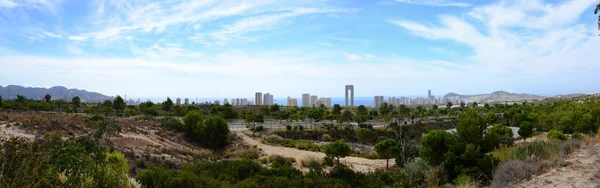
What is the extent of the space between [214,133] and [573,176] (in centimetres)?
2394

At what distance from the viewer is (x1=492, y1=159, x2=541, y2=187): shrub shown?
328 inches

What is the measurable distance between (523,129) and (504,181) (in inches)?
990

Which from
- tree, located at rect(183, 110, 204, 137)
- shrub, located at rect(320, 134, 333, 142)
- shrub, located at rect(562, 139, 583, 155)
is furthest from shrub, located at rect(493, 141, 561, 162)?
shrub, located at rect(320, 134, 333, 142)

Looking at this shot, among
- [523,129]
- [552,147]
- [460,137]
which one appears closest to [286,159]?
[460,137]

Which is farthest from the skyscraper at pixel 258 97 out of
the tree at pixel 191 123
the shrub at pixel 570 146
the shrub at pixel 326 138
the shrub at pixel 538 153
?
the shrub at pixel 538 153

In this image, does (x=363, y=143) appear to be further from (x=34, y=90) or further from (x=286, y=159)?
(x=34, y=90)

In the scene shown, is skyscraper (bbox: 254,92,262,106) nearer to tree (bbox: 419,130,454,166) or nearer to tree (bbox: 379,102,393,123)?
Answer: tree (bbox: 379,102,393,123)

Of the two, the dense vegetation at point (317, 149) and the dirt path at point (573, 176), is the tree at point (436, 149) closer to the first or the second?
the dense vegetation at point (317, 149)

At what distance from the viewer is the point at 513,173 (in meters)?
8.45

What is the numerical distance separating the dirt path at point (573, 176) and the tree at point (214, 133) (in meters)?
22.9

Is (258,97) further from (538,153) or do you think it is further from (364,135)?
(538,153)

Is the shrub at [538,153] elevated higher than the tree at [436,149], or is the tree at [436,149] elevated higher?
the shrub at [538,153]

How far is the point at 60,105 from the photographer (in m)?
46.6

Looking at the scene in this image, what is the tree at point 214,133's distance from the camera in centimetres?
2836
